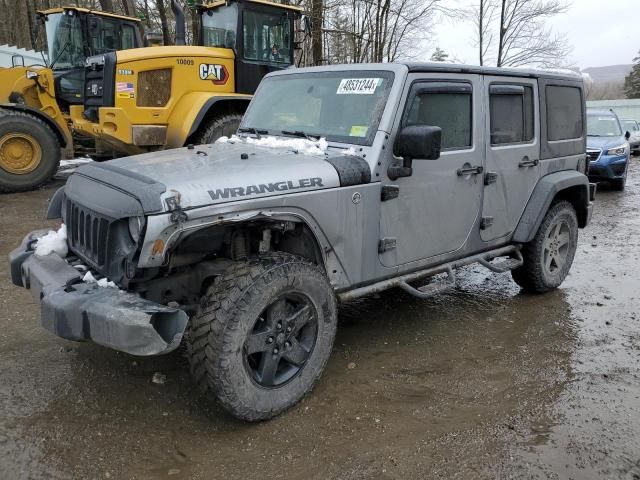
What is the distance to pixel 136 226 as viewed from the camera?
9.13 ft

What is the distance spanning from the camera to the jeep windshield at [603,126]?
13078mm

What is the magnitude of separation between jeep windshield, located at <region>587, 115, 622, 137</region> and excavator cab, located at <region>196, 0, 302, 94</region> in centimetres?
804

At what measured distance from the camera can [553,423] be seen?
3.20 metres

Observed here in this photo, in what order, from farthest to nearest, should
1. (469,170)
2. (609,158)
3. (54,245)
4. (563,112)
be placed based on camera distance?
(609,158), (563,112), (469,170), (54,245)

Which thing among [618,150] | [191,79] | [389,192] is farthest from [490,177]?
[618,150]

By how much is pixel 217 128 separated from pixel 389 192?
18.1 ft

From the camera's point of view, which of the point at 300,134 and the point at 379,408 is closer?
the point at 379,408

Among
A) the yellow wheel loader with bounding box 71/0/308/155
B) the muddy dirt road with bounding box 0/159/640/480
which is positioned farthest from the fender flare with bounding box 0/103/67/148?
the muddy dirt road with bounding box 0/159/640/480

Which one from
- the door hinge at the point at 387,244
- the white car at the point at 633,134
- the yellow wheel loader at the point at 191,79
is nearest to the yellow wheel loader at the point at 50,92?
the yellow wheel loader at the point at 191,79

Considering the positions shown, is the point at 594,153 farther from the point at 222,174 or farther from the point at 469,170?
the point at 222,174

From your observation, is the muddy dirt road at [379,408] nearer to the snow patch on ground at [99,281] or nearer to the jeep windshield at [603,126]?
the snow patch on ground at [99,281]

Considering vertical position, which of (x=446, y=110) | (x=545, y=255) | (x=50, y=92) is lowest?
(x=545, y=255)

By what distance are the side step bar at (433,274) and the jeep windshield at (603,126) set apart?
31.9 feet

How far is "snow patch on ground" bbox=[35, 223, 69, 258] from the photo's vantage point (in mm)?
3471
